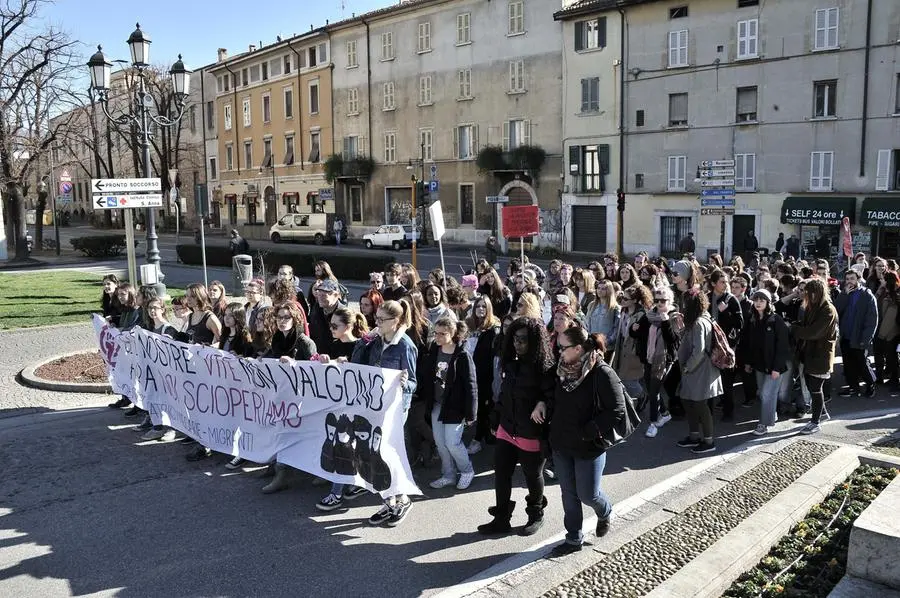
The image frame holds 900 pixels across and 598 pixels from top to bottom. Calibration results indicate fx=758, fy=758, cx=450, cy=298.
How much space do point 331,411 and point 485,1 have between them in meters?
39.6

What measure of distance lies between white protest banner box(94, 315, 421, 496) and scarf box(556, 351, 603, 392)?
4.91 ft

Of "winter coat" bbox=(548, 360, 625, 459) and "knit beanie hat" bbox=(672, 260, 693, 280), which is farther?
"knit beanie hat" bbox=(672, 260, 693, 280)

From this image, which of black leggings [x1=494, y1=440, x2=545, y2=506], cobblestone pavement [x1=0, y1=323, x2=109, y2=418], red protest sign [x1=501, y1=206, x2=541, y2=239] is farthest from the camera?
red protest sign [x1=501, y1=206, x2=541, y2=239]

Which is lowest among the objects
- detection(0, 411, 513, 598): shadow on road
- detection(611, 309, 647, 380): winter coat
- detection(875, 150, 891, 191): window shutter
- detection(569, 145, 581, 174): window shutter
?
detection(0, 411, 513, 598): shadow on road

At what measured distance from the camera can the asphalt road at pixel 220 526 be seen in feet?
17.7

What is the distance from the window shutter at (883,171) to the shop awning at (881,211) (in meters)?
0.48

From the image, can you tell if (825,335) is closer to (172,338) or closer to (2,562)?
(172,338)

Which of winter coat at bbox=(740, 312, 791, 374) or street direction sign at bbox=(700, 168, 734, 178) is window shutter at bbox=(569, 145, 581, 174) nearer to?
street direction sign at bbox=(700, 168, 734, 178)

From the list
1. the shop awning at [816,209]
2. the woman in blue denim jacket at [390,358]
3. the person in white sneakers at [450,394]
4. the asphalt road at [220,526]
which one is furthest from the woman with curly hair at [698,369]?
the shop awning at [816,209]

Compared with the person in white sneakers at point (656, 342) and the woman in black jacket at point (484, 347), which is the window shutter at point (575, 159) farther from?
the woman in black jacket at point (484, 347)

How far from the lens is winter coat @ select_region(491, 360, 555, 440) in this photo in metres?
5.77

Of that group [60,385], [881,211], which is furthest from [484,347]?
[881,211]

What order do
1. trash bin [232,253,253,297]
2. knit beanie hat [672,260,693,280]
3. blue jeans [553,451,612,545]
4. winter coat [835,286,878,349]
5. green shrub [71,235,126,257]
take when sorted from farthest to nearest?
green shrub [71,235,126,257], trash bin [232,253,253,297], knit beanie hat [672,260,693,280], winter coat [835,286,878,349], blue jeans [553,451,612,545]

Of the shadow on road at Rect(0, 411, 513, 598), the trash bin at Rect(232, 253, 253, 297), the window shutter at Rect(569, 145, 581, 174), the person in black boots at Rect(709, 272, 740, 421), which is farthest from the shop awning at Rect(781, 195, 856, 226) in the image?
the shadow on road at Rect(0, 411, 513, 598)
